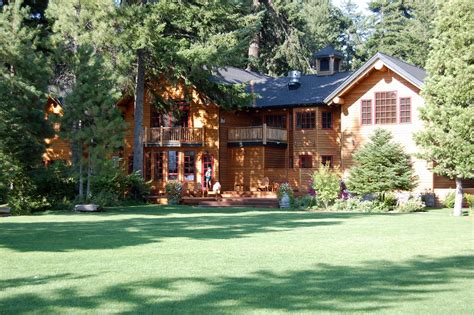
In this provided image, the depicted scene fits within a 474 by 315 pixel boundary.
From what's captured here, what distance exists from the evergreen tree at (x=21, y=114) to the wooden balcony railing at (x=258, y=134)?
12.9 meters

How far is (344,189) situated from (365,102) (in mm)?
5063

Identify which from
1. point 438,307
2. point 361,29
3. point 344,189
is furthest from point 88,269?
point 361,29

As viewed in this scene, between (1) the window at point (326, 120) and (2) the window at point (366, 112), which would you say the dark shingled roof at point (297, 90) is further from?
(2) the window at point (366, 112)

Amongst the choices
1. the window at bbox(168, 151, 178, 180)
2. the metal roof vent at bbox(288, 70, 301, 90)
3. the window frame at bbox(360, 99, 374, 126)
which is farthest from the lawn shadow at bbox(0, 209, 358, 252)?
the metal roof vent at bbox(288, 70, 301, 90)

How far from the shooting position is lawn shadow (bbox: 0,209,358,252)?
13.9 meters

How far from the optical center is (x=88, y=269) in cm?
1024

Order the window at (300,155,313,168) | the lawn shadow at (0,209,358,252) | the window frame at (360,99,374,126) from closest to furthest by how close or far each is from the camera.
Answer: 1. the lawn shadow at (0,209,358,252)
2. the window frame at (360,99,374,126)
3. the window at (300,155,313,168)

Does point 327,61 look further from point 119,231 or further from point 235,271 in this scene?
point 235,271

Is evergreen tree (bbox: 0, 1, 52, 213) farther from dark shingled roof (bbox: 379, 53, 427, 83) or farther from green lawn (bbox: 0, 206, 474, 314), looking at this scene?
dark shingled roof (bbox: 379, 53, 427, 83)

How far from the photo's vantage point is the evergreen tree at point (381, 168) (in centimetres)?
3038

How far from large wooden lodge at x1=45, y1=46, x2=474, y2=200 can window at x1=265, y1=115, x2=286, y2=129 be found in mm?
61

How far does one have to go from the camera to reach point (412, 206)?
2858cm

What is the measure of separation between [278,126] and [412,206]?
13.0 metres

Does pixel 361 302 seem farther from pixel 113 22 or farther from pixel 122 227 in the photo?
pixel 113 22
